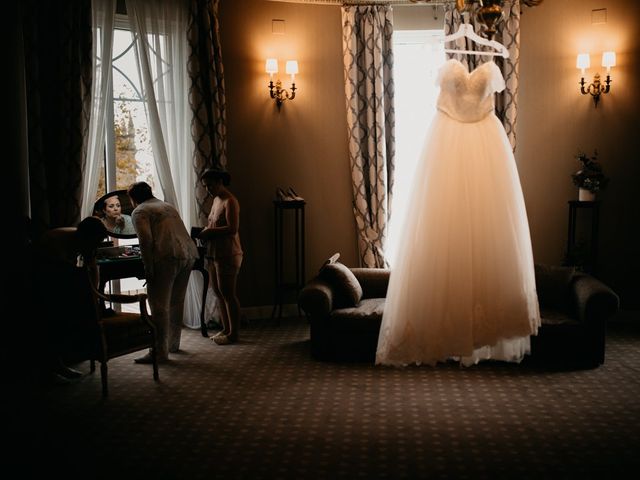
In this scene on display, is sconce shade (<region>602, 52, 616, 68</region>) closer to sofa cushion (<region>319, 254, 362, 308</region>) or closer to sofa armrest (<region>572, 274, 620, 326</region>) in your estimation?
sofa armrest (<region>572, 274, 620, 326</region>)

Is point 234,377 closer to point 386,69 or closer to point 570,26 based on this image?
point 386,69

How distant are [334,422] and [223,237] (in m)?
2.19

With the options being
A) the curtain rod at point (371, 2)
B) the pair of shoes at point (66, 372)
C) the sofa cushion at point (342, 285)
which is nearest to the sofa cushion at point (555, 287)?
the sofa cushion at point (342, 285)

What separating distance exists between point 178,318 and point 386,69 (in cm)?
333

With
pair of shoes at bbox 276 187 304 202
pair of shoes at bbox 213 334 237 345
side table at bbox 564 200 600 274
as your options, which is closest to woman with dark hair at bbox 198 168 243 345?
pair of shoes at bbox 213 334 237 345

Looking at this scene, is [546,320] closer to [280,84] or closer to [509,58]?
[509,58]

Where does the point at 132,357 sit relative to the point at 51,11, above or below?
below

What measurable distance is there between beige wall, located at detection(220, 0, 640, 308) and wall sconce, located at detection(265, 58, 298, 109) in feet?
0.31

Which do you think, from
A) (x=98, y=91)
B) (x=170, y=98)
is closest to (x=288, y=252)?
(x=170, y=98)

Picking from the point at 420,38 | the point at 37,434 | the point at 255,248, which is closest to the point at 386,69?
the point at 420,38

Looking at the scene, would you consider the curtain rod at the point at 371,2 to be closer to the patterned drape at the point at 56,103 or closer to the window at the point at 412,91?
the window at the point at 412,91

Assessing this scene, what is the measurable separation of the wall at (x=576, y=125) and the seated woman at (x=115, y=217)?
12.9ft

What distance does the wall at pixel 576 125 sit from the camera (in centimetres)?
658

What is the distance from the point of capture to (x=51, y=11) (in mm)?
5461
